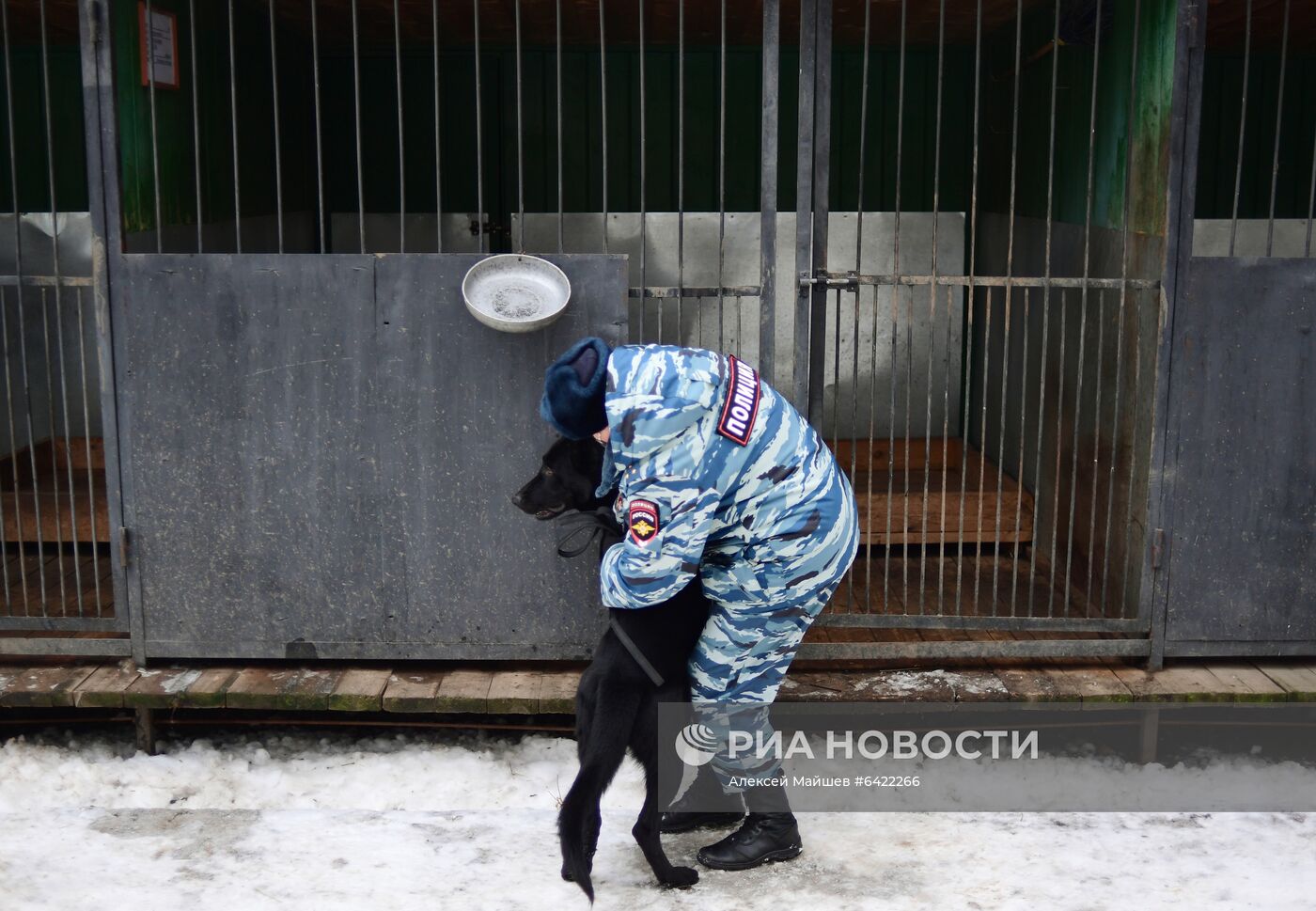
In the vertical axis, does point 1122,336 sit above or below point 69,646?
above

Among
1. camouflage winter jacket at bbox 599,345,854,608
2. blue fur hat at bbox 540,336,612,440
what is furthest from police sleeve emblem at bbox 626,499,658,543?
blue fur hat at bbox 540,336,612,440

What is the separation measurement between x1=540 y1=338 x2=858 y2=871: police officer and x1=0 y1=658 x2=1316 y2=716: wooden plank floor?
80cm

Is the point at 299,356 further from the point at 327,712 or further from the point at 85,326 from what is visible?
the point at 85,326

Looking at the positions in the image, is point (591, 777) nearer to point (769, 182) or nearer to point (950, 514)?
point (769, 182)

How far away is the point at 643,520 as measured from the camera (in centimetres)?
364

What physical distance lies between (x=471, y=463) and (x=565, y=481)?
92 centimetres

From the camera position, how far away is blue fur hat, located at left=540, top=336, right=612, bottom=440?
3.68 metres

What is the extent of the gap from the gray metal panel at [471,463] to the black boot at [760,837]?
41.3 inches

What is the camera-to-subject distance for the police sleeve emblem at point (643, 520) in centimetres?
363

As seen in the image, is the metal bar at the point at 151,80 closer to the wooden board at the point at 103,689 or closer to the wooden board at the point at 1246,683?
the wooden board at the point at 103,689

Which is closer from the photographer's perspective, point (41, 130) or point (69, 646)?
point (69, 646)

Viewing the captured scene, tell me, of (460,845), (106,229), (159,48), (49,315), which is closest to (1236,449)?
(460,845)

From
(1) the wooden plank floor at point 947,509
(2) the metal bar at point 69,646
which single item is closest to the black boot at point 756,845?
(1) the wooden plank floor at point 947,509

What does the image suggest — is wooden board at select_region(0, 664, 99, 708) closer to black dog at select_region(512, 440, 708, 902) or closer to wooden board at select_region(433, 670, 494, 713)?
wooden board at select_region(433, 670, 494, 713)
